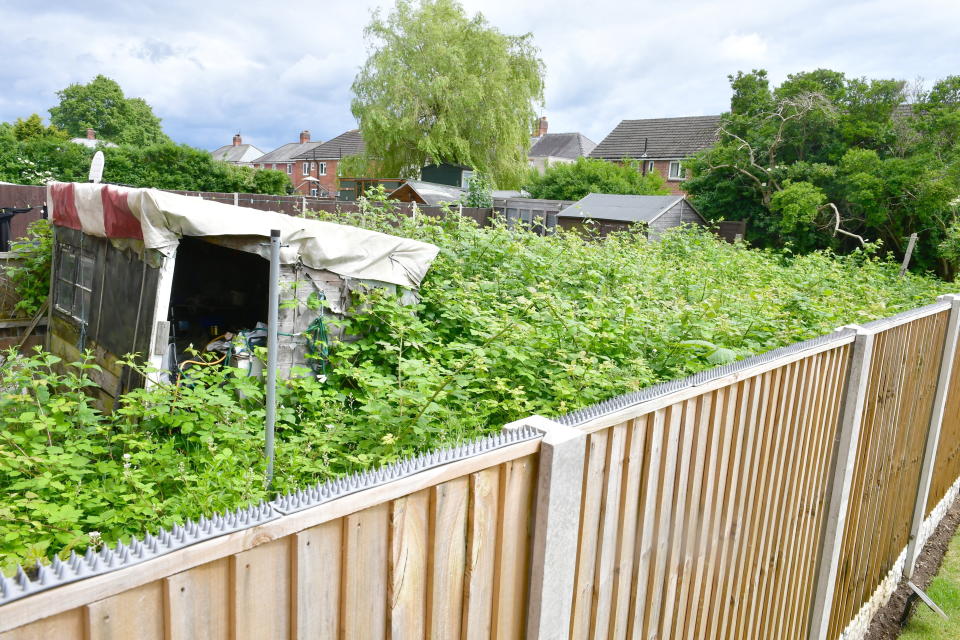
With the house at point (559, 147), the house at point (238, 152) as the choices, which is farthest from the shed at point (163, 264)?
the house at point (238, 152)

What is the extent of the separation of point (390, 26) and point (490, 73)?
5.57m

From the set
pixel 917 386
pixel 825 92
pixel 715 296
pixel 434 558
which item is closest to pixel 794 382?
pixel 434 558

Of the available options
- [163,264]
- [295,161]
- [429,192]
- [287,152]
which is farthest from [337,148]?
[163,264]

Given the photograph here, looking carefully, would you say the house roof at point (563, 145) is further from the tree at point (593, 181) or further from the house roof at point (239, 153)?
the house roof at point (239, 153)

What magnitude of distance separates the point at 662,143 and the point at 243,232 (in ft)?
139

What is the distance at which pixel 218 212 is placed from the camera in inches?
220

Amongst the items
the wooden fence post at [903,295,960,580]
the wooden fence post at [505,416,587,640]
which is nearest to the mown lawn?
the wooden fence post at [903,295,960,580]

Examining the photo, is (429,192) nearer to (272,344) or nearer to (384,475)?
(272,344)

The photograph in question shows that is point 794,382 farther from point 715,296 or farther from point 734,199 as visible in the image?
point 734,199

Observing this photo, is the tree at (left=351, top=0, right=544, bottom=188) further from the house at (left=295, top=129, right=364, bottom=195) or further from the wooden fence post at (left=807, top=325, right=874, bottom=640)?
the wooden fence post at (left=807, top=325, right=874, bottom=640)

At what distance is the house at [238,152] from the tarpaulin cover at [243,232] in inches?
2905

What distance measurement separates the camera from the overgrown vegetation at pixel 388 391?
3455 mm

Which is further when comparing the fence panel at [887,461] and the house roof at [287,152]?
the house roof at [287,152]

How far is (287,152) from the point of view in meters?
71.9
